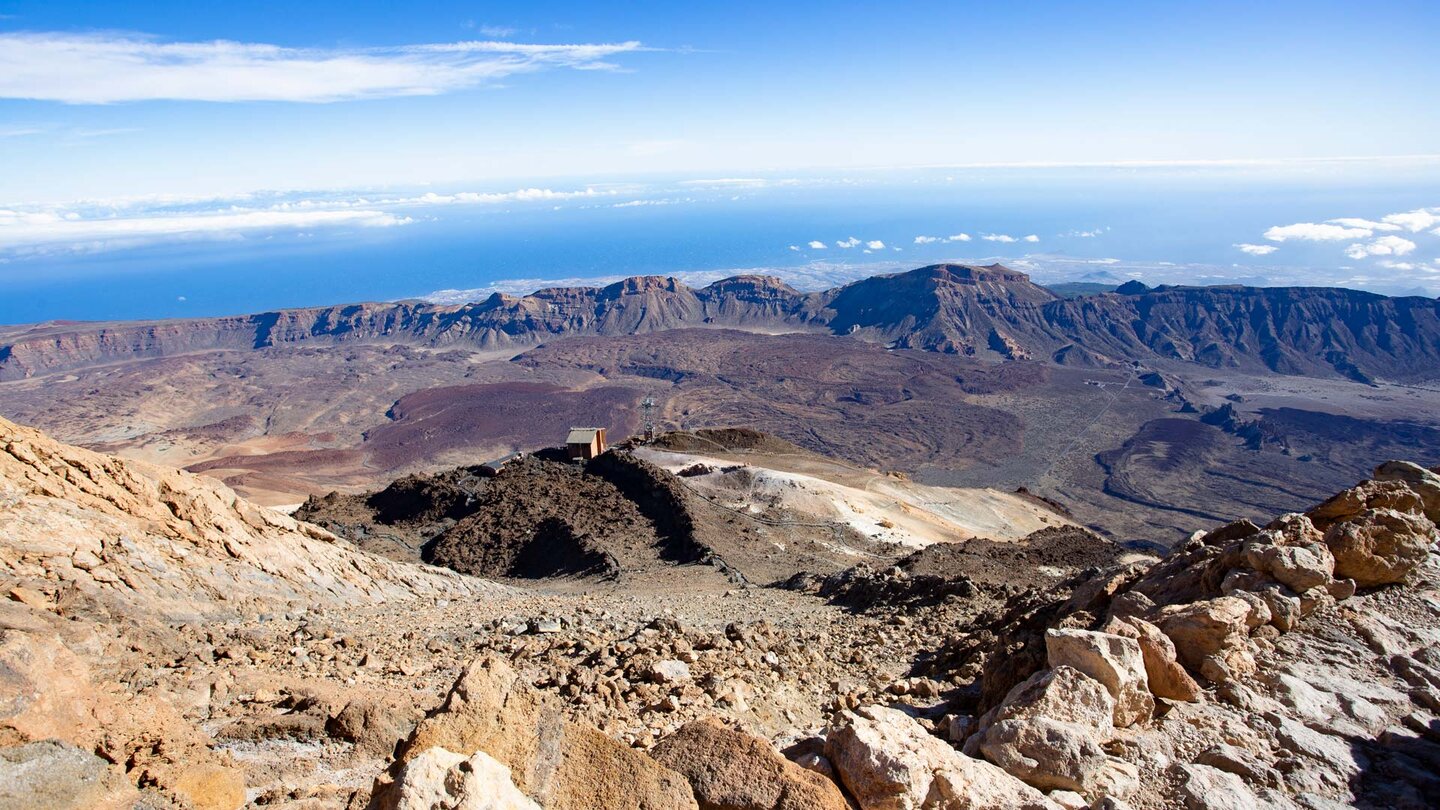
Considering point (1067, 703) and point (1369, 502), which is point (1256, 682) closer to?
point (1067, 703)

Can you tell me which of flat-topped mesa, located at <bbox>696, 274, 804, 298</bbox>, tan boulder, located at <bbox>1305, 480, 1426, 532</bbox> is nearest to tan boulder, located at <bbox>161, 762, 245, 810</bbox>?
tan boulder, located at <bbox>1305, 480, 1426, 532</bbox>

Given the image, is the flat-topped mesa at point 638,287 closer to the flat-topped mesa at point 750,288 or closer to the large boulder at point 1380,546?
the flat-topped mesa at point 750,288

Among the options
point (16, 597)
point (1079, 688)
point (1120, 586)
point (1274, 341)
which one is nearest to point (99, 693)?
point (16, 597)

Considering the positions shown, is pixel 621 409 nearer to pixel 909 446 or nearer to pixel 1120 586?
pixel 909 446

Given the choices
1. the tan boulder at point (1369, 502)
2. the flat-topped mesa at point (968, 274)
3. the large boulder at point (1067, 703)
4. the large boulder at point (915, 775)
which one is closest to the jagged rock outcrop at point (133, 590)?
the large boulder at point (915, 775)

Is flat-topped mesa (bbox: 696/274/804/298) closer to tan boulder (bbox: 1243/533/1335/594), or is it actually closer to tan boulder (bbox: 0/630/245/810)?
tan boulder (bbox: 1243/533/1335/594)

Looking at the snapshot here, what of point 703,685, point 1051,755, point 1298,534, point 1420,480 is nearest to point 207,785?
point 703,685
